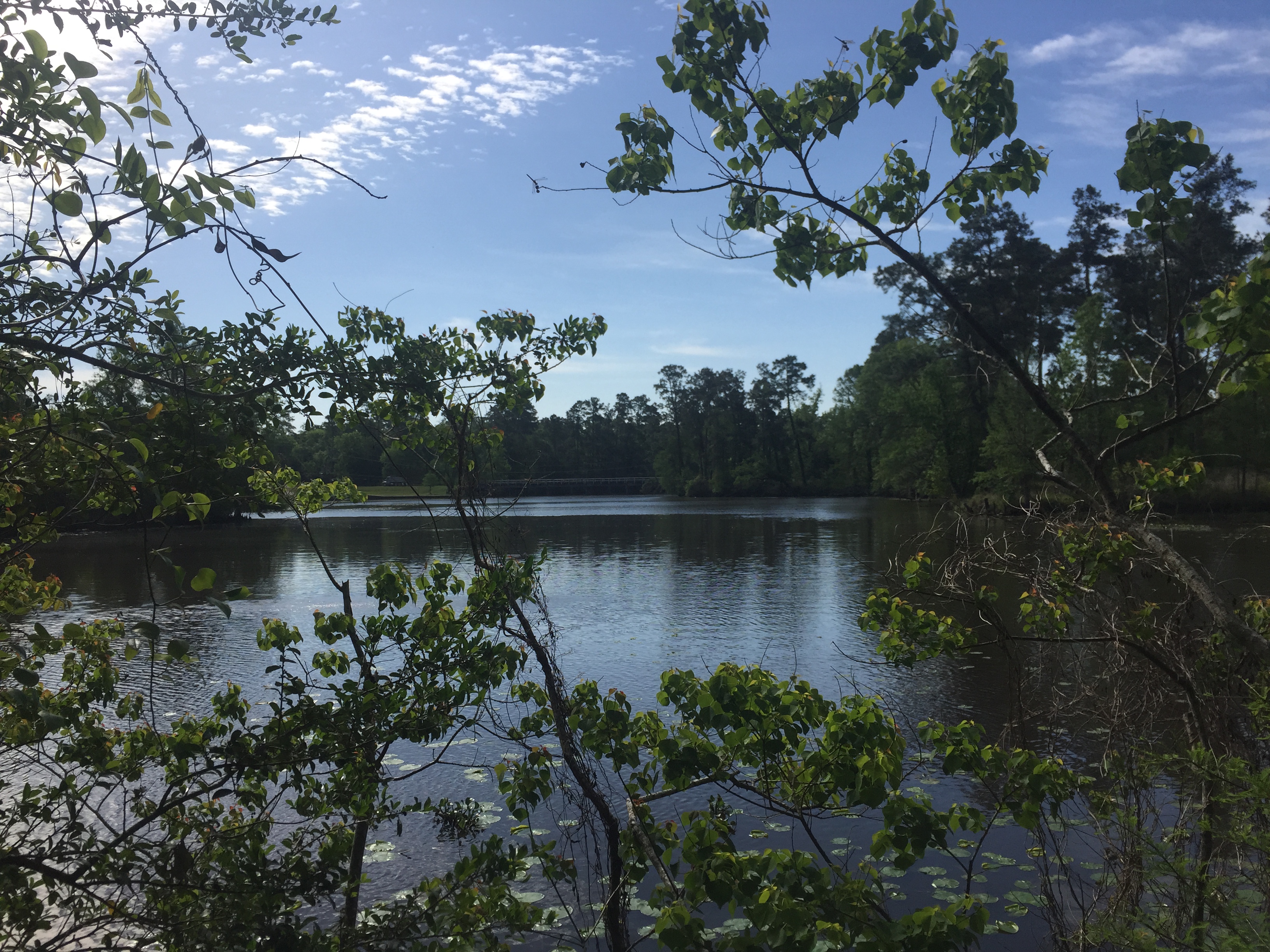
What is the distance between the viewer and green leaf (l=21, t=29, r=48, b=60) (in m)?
1.81

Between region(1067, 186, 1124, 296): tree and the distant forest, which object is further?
region(1067, 186, 1124, 296): tree

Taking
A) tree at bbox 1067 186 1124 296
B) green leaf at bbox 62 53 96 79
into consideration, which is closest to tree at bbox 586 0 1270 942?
green leaf at bbox 62 53 96 79

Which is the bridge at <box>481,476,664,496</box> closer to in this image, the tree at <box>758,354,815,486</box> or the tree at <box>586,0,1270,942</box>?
the tree at <box>758,354,815,486</box>

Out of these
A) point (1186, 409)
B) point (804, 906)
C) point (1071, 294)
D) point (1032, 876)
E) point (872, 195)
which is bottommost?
point (1032, 876)

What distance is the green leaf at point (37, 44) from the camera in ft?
5.93

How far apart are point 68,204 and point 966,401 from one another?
56.1m

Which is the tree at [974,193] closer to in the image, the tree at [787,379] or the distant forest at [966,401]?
the distant forest at [966,401]

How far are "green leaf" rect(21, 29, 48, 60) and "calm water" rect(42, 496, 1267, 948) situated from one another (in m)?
2.20

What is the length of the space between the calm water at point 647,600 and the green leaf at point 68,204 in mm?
1995

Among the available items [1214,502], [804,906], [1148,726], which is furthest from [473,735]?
[1214,502]

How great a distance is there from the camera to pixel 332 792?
12.8 feet

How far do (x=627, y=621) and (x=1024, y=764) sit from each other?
46.2 feet

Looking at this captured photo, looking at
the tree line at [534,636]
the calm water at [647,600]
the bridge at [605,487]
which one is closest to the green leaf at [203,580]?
the tree line at [534,636]

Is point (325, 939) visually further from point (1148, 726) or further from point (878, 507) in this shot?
point (878, 507)
